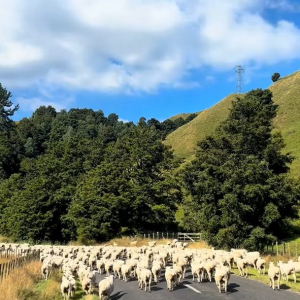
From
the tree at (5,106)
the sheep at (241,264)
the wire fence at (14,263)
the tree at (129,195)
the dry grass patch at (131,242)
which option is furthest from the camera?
the tree at (5,106)

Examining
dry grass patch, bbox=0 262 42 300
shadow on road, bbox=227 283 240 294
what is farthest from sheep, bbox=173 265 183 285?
dry grass patch, bbox=0 262 42 300

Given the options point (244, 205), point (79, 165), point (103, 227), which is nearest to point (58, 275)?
point (244, 205)

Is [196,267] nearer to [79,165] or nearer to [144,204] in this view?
[144,204]

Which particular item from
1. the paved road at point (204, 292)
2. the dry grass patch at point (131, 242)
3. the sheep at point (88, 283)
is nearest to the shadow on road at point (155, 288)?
the paved road at point (204, 292)

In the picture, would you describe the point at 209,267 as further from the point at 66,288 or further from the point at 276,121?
the point at 276,121

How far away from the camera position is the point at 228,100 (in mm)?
136500

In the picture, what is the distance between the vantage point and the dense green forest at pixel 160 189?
107ft

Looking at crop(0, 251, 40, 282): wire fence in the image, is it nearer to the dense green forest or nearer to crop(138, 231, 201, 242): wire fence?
the dense green forest

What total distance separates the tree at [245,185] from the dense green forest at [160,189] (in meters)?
0.08

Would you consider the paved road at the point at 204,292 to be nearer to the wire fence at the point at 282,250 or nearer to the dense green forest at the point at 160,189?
the wire fence at the point at 282,250

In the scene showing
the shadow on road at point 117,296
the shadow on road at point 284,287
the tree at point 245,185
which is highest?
the tree at point 245,185

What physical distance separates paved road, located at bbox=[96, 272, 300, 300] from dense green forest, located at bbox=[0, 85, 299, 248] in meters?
14.0

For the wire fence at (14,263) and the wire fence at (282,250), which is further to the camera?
the wire fence at (282,250)

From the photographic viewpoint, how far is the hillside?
9173cm
